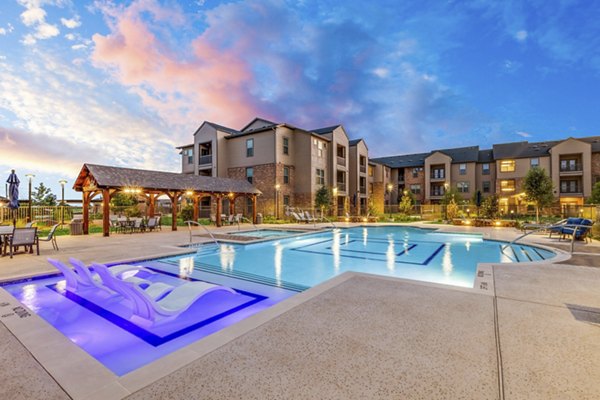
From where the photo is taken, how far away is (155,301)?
409 cm

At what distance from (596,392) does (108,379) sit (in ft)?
12.3

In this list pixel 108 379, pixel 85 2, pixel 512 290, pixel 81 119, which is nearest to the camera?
pixel 108 379

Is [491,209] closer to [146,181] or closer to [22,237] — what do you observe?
[146,181]

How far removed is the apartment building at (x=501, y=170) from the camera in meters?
31.6

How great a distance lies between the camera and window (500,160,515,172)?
115 ft

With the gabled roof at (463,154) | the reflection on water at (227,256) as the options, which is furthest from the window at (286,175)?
the gabled roof at (463,154)

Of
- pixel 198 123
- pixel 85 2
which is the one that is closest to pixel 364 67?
pixel 198 123

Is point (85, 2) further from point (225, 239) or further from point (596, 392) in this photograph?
point (596, 392)

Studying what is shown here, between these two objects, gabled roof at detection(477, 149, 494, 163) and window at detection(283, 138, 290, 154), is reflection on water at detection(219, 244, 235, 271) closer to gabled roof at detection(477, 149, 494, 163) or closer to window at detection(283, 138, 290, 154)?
window at detection(283, 138, 290, 154)

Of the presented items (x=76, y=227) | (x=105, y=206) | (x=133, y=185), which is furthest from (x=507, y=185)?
(x=76, y=227)

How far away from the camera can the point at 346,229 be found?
61.2 ft

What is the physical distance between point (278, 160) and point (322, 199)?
5.44 m

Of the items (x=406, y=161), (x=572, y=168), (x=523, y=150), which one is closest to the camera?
(x=572, y=168)

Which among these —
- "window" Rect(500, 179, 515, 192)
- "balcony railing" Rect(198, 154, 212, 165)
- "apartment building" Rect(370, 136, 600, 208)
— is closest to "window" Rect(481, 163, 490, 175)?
"apartment building" Rect(370, 136, 600, 208)
